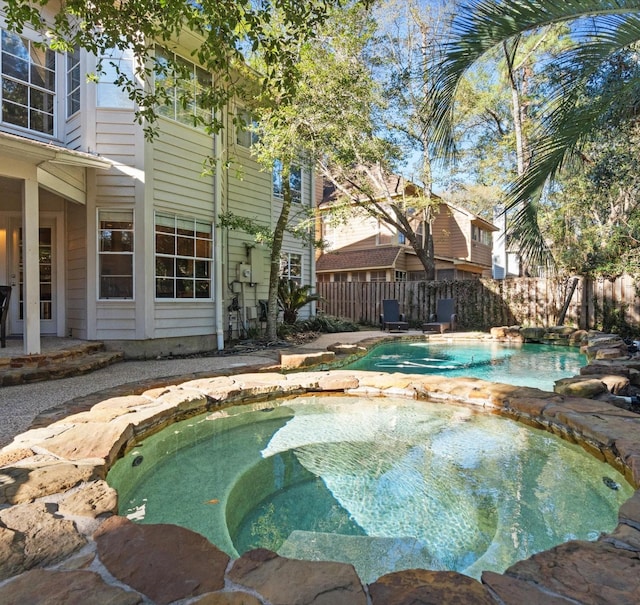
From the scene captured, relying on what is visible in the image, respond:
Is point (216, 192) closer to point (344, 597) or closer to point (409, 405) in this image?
point (409, 405)

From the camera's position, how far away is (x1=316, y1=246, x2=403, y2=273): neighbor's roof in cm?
1673

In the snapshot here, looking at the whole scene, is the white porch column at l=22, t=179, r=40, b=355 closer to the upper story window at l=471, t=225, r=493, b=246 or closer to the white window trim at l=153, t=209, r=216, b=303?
the white window trim at l=153, t=209, r=216, b=303

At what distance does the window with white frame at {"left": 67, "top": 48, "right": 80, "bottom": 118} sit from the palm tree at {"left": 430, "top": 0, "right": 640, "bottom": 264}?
638cm

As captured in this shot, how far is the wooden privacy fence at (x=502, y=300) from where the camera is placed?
10.2 m

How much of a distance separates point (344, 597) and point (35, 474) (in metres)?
1.79

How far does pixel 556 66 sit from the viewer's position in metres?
3.85

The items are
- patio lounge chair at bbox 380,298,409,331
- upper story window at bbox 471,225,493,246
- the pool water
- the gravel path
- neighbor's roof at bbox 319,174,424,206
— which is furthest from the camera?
upper story window at bbox 471,225,493,246

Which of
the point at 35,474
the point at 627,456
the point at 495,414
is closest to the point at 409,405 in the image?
the point at 495,414

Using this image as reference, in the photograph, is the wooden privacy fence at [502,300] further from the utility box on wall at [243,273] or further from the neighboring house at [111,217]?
the neighboring house at [111,217]

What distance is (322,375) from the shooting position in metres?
4.87

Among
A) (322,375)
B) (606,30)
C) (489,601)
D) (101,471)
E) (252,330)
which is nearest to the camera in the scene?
(489,601)

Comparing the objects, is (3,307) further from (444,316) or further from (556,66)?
(444,316)

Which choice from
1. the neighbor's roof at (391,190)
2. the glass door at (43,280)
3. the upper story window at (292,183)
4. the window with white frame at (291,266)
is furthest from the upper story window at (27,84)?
the neighbor's roof at (391,190)

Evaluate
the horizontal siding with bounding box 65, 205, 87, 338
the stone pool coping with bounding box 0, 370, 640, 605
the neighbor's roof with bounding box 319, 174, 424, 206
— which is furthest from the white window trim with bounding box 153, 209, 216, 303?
the neighbor's roof with bounding box 319, 174, 424, 206
